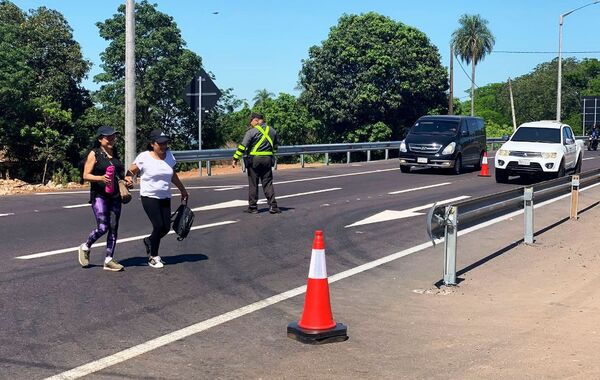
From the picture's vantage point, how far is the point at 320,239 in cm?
625

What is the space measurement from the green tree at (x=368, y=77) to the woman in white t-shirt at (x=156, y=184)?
4024cm

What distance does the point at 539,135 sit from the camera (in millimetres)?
21938

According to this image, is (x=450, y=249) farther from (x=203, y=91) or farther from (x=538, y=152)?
(x=203, y=91)

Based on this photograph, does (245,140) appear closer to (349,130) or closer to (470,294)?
(470,294)

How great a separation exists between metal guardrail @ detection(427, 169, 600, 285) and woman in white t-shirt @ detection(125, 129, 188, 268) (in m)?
3.06

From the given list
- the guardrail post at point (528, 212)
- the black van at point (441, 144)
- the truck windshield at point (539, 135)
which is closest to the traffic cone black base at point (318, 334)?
the guardrail post at point (528, 212)

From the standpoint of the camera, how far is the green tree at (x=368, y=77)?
49.2 metres

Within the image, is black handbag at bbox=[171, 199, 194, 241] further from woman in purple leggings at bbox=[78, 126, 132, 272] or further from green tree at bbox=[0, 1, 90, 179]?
green tree at bbox=[0, 1, 90, 179]

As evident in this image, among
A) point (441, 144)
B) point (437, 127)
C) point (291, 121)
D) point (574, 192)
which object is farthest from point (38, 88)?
point (574, 192)

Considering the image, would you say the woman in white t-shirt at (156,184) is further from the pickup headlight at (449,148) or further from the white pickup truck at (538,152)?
the pickup headlight at (449,148)

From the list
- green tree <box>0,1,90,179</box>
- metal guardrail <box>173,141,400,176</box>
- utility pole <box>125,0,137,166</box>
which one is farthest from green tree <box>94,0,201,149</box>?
utility pole <box>125,0,137,166</box>

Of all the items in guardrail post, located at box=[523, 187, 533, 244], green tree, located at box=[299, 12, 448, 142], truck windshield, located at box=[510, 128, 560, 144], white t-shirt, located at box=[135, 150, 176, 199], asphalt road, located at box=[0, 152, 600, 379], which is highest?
green tree, located at box=[299, 12, 448, 142]

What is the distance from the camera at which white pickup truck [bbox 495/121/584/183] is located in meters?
20.7

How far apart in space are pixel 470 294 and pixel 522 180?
15661 millimetres
